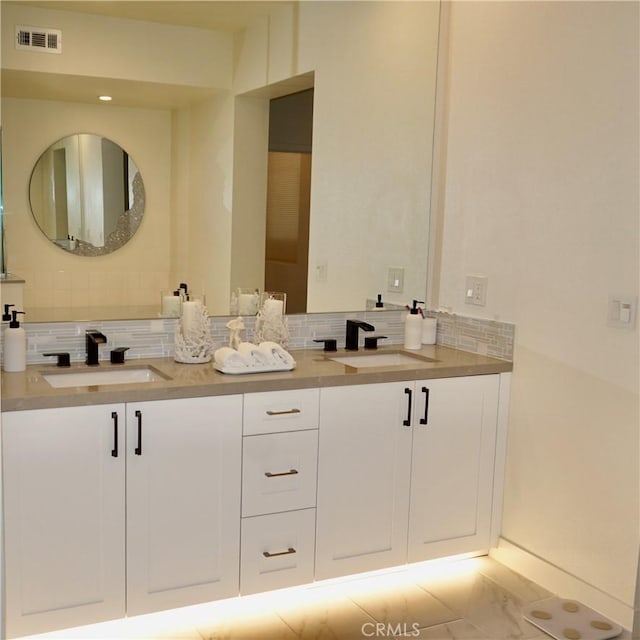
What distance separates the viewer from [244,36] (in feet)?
8.98

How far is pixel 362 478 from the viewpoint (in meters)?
2.65

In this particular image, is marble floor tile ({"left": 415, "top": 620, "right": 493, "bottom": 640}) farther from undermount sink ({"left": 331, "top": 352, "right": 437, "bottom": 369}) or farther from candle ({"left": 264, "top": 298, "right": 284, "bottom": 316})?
candle ({"left": 264, "top": 298, "right": 284, "bottom": 316})

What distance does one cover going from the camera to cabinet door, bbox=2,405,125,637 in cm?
211

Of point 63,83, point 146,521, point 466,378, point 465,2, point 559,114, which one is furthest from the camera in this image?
point 465,2

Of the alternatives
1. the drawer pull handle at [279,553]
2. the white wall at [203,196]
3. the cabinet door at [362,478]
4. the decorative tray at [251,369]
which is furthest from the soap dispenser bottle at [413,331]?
the drawer pull handle at [279,553]

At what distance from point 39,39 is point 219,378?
4.11ft

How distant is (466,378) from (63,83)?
69.4 inches

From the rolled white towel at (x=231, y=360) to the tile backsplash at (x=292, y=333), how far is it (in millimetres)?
338

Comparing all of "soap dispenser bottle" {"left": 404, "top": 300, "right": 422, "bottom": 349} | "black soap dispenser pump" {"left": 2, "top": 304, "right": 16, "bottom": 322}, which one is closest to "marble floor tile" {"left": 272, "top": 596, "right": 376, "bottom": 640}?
"soap dispenser bottle" {"left": 404, "top": 300, "right": 422, "bottom": 349}

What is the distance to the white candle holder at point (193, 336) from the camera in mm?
2641

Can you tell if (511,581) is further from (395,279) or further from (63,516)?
(63,516)

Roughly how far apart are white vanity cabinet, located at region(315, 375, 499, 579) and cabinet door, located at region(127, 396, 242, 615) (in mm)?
339

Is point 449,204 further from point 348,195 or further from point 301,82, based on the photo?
point 301,82

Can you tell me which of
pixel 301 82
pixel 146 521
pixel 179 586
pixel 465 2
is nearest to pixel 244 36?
pixel 301 82
